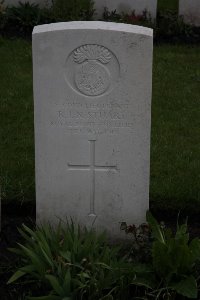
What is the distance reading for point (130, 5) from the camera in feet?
32.5

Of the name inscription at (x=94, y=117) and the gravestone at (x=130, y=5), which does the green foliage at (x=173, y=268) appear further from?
the gravestone at (x=130, y=5)

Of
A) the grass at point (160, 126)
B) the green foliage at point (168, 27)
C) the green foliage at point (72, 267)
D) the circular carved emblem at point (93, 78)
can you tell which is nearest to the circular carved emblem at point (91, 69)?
the circular carved emblem at point (93, 78)

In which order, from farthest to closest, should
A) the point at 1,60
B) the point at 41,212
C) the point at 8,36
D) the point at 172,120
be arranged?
the point at 8,36, the point at 1,60, the point at 172,120, the point at 41,212

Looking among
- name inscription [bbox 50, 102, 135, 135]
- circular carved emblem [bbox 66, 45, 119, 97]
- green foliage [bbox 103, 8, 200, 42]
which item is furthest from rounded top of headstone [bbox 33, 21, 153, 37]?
green foliage [bbox 103, 8, 200, 42]

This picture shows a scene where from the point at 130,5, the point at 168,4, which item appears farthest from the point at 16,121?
the point at 168,4

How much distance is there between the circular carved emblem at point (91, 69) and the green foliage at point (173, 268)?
1.01 meters

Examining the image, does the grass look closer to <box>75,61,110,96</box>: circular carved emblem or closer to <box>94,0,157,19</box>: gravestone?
<box>94,0,157,19</box>: gravestone

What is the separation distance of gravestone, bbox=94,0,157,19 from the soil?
5.31 metres

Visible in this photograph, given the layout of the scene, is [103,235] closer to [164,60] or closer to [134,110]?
[134,110]

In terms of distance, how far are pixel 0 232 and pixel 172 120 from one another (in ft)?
8.76

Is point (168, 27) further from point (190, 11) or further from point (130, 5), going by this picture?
point (130, 5)

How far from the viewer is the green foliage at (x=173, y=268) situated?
12.8 ft

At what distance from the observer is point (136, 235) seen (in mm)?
4422

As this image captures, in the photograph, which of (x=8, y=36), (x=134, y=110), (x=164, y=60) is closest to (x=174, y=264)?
(x=134, y=110)
